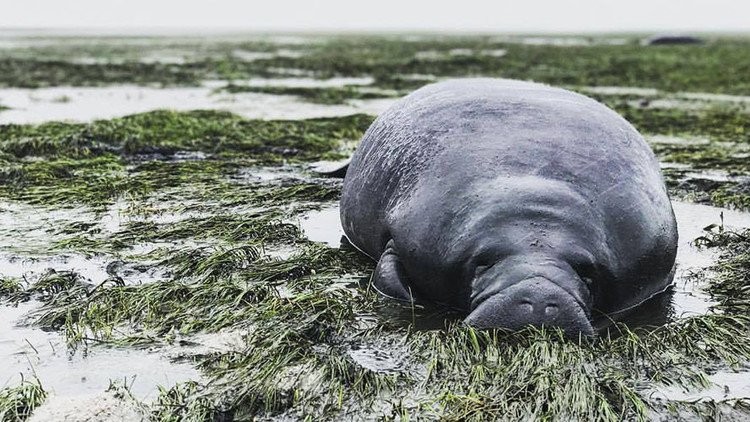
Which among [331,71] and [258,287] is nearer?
[258,287]

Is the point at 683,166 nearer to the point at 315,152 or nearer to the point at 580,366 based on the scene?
the point at 315,152

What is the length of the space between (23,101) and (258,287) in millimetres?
14366

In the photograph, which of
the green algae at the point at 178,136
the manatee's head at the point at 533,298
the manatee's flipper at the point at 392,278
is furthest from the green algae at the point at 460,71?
the manatee's head at the point at 533,298

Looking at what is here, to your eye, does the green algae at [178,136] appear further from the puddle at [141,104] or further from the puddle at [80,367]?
the puddle at [80,367]

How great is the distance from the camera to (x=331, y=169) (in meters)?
8.95

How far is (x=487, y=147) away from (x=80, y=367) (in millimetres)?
2466

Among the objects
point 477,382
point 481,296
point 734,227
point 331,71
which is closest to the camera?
point 477,382

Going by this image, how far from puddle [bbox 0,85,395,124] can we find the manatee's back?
9151 mm

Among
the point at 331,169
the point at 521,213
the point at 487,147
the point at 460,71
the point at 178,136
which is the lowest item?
the point at 460,71

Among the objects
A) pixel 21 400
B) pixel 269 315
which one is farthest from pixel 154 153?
pixel 21 400

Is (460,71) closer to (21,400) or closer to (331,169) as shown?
(331,169)

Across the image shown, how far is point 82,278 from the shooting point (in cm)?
538

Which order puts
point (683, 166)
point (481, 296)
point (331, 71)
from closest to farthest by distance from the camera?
1. point (481, 296)
2. point (683, 166)
3. point (331, 71)

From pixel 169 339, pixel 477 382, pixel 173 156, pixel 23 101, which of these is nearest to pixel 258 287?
pixel 169 339
